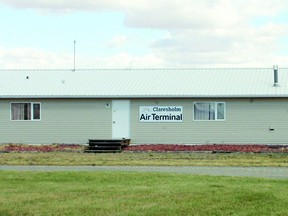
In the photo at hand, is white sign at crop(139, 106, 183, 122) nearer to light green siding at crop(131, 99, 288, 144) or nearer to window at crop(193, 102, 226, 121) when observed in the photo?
light green siding at crop(131, 99, 288, 144)

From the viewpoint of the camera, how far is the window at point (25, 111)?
107 ft

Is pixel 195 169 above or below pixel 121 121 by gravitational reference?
below

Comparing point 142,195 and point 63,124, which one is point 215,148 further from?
point 142,195

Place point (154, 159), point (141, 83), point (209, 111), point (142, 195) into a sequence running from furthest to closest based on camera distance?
1. point (141, 83)
2. point (209, 111)
3. point (154, 159)
4. point (142, 195)

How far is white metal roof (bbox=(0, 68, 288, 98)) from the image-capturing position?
3180 centimetres

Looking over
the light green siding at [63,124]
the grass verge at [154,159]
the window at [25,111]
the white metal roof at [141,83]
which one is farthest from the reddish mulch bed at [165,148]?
the white metal roof at [141,83]

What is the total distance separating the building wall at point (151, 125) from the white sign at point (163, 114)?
18 cm

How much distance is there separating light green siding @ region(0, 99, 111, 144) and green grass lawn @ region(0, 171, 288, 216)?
53.4 ft

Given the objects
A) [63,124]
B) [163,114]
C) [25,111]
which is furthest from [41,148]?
[163,114]

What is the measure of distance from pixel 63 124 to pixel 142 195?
20.6 meters

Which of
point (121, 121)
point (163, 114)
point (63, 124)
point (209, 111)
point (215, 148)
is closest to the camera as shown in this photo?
point (215, 148)

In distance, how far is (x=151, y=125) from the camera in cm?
3183

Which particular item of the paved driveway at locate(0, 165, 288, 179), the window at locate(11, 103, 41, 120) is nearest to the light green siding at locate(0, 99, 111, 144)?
the window at locate(11, 103, 41, 120)

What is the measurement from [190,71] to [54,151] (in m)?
11.1
